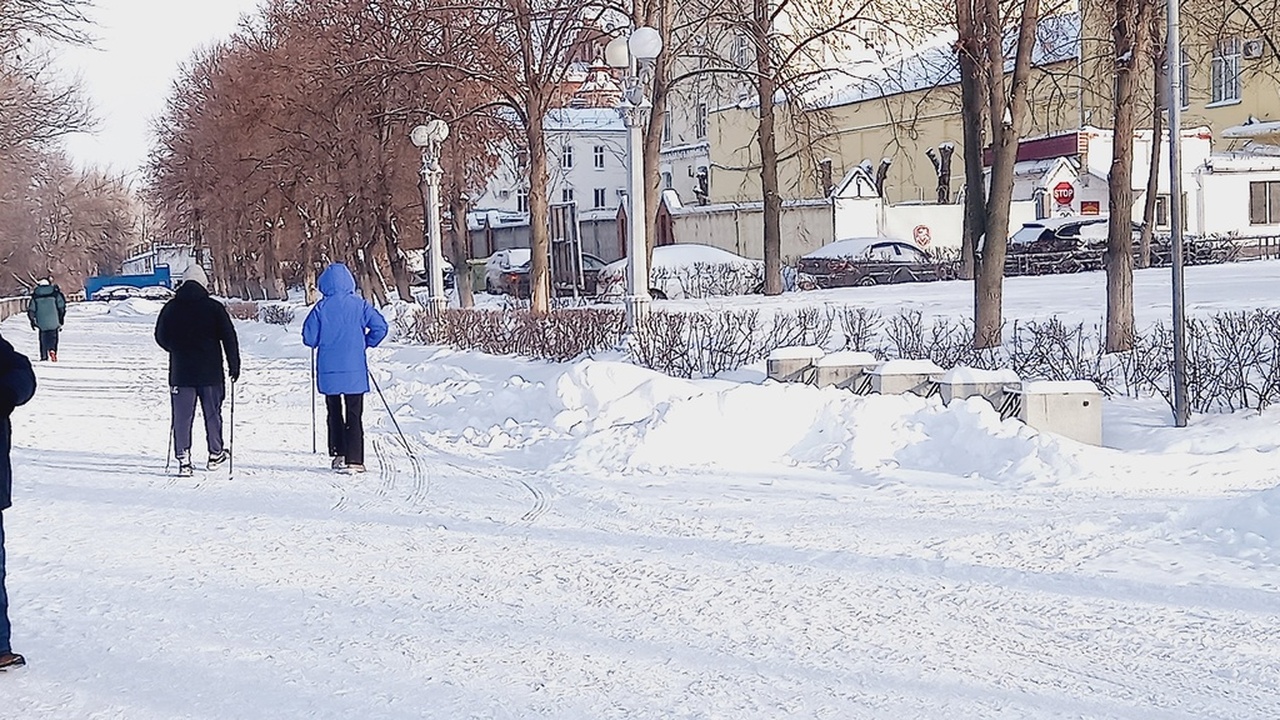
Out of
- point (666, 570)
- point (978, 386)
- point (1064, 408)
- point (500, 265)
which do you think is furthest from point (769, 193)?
point (666, 570)

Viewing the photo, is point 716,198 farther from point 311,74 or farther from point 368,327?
point 368,327

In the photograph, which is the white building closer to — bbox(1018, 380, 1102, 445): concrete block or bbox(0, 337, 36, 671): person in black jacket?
bbox(1018, 380, 1102, 445): concrete block

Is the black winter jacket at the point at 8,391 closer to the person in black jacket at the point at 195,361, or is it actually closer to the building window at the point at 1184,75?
the person in black jacket at the point at 195,361

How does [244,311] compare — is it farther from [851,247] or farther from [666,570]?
[666,570]

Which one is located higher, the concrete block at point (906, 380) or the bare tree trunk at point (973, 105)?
the bare tree trunk at point (973, 105)

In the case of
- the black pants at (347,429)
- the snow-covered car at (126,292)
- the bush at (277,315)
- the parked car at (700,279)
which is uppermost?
the snow-covered car at (126,292)

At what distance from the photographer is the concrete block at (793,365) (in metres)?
14.1

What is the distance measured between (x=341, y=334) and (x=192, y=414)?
134cm

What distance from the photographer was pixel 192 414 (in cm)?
1218

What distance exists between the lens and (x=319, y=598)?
7.41 metres

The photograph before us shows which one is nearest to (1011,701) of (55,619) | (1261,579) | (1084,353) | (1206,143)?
(1261,579)

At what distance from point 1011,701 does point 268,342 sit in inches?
1214

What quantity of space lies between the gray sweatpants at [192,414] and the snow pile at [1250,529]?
24.8ft

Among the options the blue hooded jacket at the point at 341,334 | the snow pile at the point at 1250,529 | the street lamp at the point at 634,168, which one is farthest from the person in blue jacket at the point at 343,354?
the snow pile at the point at 1250,529
